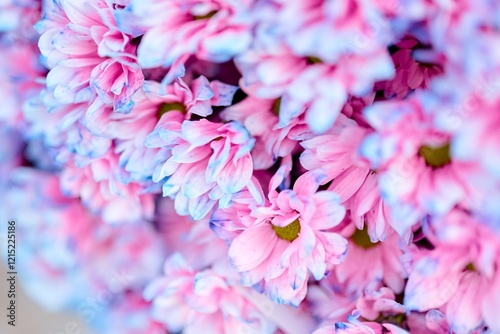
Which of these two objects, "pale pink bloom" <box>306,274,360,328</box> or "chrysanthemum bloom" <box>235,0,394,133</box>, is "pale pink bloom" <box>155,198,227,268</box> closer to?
"pale pink bloom" <box>306,274,360,328</box>

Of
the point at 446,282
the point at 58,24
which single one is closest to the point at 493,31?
the point at 446,282

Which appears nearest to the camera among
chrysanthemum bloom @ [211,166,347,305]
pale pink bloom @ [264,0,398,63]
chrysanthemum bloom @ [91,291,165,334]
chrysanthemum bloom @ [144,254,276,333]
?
pale pink bloom @ [264,0,398,63]

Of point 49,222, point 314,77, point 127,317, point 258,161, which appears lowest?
point 127,317

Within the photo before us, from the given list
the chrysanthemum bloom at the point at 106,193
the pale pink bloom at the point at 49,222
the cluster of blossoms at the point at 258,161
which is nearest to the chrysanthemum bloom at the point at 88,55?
the cluster of blossoms at the point at 258,161

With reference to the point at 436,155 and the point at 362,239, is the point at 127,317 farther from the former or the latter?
the point at 436,155

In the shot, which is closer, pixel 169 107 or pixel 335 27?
pixel 335 27

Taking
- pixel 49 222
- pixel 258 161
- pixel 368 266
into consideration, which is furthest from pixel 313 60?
pixel 49 222

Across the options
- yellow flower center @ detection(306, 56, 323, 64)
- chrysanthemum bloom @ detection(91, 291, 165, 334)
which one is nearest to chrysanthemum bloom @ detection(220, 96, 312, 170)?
yellow flower center @ detection(306, 56, 323, 64)
